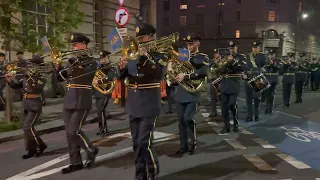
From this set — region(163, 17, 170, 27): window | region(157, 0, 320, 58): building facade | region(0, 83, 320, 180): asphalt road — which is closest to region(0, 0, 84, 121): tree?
region(0, 83, 320, 180): asphalt road

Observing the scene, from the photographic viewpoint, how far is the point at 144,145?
16.8 feet

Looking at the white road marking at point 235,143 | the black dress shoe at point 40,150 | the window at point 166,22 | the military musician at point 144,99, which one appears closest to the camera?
the military musician at point 144,99

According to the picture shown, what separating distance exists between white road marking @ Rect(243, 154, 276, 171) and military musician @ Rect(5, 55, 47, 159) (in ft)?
13.2

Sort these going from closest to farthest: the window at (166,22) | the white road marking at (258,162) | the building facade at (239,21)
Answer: the white road marking at (258,162) → the building facade at (239,21) → the window at (166,22)

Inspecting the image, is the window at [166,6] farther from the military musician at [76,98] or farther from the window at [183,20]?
the military musician at [76,98]

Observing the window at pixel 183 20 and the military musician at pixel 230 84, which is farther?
the window at pixel 183 20

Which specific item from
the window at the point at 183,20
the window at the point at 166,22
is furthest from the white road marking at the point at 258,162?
the window at the point at 166,22

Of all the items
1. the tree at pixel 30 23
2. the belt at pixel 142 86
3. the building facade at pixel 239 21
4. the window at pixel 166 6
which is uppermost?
the window at pixel 166 6

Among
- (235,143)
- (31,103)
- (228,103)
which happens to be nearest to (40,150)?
(31,103)

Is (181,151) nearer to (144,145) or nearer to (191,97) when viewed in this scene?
(191,97)

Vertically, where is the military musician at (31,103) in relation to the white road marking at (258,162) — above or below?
above

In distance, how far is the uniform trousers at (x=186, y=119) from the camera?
714 centimetres

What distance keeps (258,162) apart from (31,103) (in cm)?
437

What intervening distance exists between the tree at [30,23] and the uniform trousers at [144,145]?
5361 millimetres
